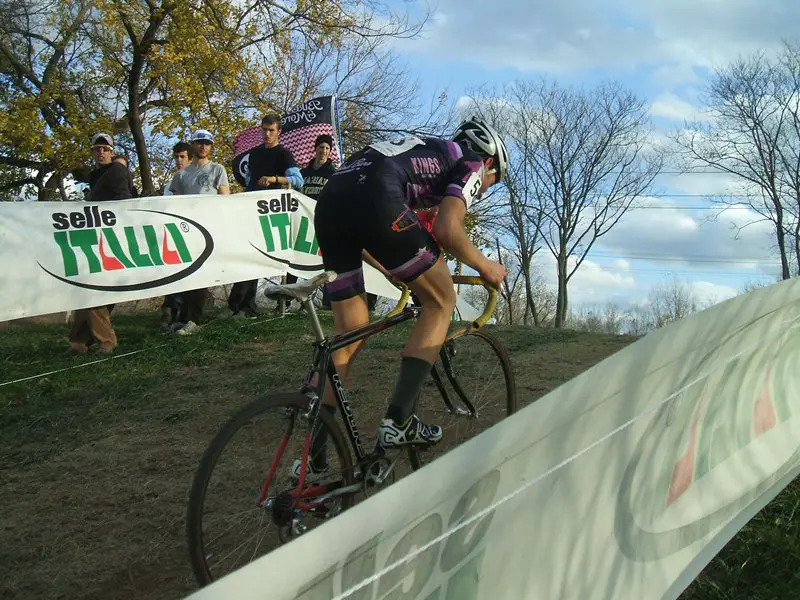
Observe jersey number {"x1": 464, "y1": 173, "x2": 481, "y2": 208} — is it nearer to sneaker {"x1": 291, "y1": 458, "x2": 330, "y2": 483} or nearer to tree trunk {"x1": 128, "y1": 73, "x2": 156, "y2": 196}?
sneaker {"x1": 291, "y1": 458, "x2": 330, "y2": 483}

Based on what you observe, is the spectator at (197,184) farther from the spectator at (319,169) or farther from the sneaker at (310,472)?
the sneaker at (310,472)

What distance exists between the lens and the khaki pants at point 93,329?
7.17 meters

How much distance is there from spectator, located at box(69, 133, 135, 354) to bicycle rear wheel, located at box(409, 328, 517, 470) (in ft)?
14.4

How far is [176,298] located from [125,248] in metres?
2.12

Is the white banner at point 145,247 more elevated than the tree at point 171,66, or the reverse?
the tree at point 171,66

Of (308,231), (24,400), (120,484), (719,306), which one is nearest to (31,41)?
(308,231)

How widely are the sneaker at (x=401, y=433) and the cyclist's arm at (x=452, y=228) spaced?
2.64ft

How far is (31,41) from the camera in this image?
25.4 m

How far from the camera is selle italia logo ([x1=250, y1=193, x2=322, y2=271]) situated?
7906mm

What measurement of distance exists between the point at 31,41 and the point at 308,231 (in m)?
22.8

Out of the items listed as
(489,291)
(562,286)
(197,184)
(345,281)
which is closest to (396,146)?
(345,281)

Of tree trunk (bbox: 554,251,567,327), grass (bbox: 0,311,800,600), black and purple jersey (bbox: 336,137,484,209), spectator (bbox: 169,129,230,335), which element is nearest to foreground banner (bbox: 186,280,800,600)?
grass (bbox: 0,311,800,600)

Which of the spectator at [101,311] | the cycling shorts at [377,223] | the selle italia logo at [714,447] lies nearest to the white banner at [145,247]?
the spectator at [101,311]

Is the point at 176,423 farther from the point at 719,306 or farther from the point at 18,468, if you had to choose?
the point at 719,306
